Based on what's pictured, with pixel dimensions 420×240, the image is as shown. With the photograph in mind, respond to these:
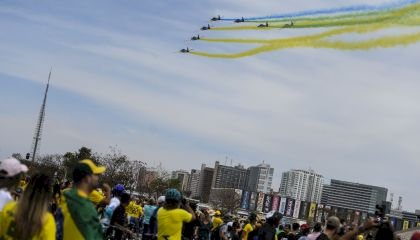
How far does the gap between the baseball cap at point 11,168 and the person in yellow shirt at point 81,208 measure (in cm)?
45

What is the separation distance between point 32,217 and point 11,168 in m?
0.84

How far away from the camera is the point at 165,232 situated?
859cm

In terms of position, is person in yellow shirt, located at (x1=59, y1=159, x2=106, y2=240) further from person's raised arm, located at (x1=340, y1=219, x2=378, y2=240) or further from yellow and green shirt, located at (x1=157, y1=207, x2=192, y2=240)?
yellow and green shirt, located at (x1=157, y1=207, x2=192, y2=240)

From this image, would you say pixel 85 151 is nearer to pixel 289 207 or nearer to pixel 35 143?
pixel 35 143

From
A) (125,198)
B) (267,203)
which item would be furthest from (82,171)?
(267,203)

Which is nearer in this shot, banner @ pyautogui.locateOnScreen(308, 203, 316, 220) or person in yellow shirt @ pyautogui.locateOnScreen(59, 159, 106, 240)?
person in yellow shirt @ pyautogui.locateOnScreen(59, 159, 106, 240)

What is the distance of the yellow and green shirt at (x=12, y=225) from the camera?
495cm

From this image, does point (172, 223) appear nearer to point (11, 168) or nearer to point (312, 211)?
point (11, 168)

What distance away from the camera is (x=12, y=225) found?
5047mm

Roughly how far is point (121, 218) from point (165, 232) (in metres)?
4.20

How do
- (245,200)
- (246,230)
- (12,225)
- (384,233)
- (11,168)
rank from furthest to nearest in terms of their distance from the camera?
(245,200)
(246,230)
(384,233)
(11,168)
(12,225)

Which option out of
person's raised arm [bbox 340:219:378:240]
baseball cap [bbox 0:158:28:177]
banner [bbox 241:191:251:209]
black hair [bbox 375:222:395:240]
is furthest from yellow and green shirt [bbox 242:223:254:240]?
banner [bbox 241:191:251:209]

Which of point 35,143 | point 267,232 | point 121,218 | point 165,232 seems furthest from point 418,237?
point 35,143

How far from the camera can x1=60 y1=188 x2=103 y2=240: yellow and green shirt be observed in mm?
5395
